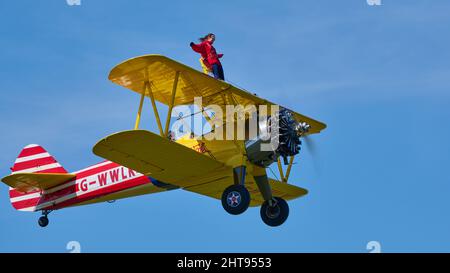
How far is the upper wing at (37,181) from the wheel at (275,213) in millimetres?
5056

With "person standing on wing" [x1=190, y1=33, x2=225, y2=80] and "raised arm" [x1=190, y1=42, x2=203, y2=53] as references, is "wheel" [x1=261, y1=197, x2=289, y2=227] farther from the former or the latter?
"raised arm" [x1=190, y1=42, x2=203, y2=53]

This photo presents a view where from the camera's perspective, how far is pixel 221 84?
18.0 meters

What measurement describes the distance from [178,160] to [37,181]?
15.2 ft

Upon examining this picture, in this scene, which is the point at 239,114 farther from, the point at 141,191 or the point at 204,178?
the point at 141,191

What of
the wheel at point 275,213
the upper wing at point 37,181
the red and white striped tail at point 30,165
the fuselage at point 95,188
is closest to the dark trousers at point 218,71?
the fuselage at point 95,188

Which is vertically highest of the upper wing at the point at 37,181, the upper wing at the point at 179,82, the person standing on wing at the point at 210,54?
the person standing on wing at the point at 210,54

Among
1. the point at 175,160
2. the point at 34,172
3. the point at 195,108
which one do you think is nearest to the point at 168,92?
the point at 195,108

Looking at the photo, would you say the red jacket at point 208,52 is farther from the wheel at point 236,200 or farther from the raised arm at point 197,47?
the wheel at point 236,200

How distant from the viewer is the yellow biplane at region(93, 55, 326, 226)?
56.9 feet

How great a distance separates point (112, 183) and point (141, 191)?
Result: 2.64 ft

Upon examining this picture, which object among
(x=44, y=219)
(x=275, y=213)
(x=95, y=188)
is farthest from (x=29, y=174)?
(x=275, y=213)

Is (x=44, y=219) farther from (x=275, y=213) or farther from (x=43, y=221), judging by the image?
(x=275, y=213)

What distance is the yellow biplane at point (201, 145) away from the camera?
17344 millimetres
